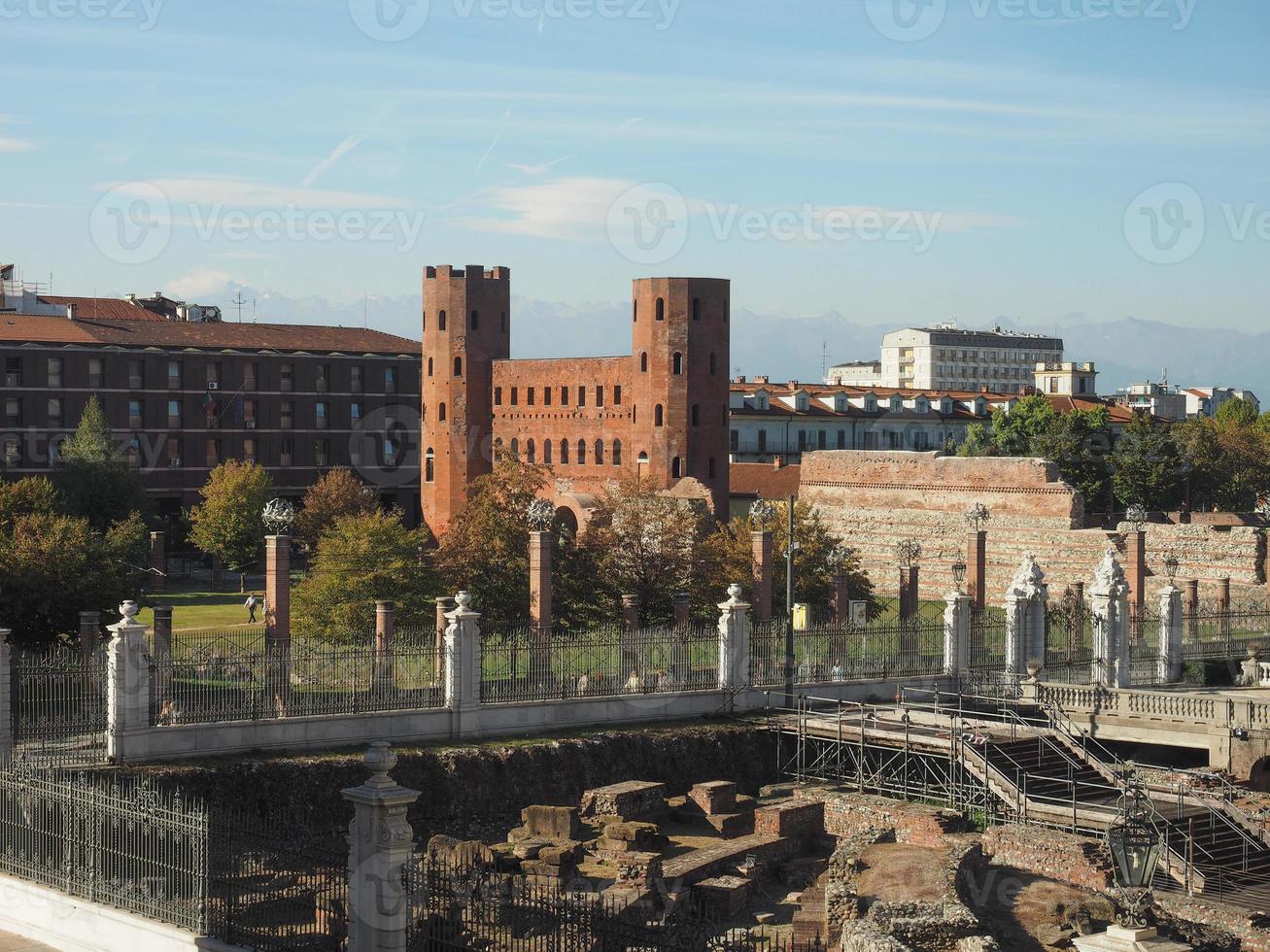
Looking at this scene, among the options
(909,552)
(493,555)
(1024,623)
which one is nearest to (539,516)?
(493,555)

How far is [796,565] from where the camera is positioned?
151ft

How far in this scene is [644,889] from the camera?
21.0 metres

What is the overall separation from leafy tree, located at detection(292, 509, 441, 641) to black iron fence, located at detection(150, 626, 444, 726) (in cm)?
1206

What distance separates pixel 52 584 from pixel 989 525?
36.0 meters

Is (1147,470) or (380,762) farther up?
(1147,470)

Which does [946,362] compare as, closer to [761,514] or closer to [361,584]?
[761,514]

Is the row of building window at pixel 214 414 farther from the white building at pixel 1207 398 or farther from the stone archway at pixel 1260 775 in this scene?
the white building at pixel 1207 398

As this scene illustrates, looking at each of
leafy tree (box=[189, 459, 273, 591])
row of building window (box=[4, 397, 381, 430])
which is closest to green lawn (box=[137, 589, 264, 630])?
leafy tree (box=[189, 459, 273, 591])

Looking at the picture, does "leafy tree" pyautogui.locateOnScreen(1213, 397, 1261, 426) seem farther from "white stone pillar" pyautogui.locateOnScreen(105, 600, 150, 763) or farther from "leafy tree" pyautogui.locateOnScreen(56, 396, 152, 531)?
"white stone pillar" pyautogui.locateOnScreen(105, 600, 150, 763)

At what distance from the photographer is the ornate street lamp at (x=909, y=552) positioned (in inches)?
2440

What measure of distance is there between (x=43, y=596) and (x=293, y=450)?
162 feet

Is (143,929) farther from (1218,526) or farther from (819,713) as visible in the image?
(1218,526)

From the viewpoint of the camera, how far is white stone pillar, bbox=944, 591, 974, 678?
3316 centimetres

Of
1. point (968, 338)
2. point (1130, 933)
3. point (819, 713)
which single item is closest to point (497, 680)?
point (819, 713)
